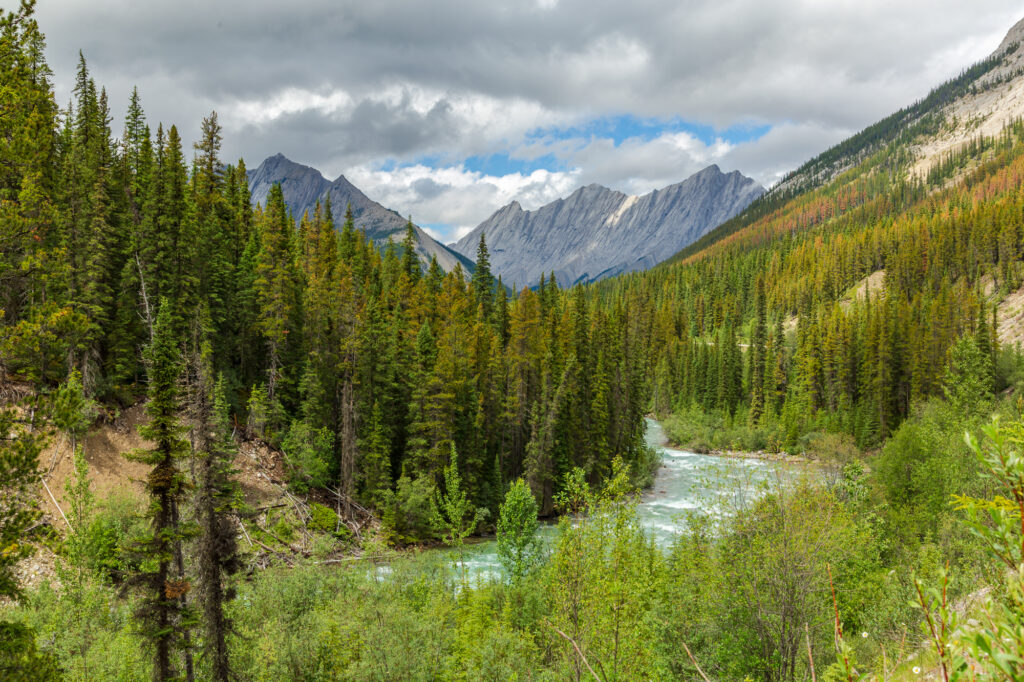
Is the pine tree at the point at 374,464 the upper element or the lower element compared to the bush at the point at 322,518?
upper

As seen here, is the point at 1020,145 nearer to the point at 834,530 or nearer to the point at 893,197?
the point at 893,197

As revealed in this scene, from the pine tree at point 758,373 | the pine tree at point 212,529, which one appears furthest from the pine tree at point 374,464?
the pine tree at point 758,373

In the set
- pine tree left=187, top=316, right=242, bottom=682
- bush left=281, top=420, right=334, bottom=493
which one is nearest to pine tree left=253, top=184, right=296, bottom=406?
bush left=281, top=420, right=334, bottom=493

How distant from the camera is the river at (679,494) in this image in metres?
25.0

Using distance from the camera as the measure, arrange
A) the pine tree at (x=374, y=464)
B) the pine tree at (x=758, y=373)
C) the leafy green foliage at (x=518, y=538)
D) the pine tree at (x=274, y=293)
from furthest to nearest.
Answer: the pine tree at (x=758, y=373) < the pine tree at (x=274, y=293) < the pine tree at (x=374, y=464) < the leafy green foliage at (x=518, y=538)

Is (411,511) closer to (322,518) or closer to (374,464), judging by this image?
(374,464)

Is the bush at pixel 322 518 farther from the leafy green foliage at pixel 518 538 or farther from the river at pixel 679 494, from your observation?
the leafy green foliage at pixel 518 538

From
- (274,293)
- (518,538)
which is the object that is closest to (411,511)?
(518,538)

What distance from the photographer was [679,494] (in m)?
55.0

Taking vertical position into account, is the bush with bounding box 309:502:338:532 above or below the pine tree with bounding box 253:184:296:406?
below

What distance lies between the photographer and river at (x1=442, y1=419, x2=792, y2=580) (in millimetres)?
25047

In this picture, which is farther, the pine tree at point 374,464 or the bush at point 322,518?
the pine tree at point 374,464

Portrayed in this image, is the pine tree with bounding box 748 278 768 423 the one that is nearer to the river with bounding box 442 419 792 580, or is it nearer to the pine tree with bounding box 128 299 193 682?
the river with bounding box 442 419 792 580

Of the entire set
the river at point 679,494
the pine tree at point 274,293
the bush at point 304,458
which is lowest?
the river at point 679,494
